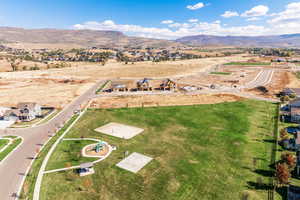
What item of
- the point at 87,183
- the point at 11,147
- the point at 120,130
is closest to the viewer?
the point at 87,183

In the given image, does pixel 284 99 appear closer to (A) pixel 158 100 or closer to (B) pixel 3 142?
(A) pixel 158 100

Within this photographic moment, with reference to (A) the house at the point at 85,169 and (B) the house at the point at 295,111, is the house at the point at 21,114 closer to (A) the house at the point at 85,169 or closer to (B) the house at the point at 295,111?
(A) the house at the point at 85,169

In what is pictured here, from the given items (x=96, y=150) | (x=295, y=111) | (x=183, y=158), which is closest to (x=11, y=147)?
(x=96, y=150)

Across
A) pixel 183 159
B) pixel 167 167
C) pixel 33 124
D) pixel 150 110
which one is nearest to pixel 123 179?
pixel 167 167

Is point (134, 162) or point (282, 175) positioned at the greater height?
point (282, 175)

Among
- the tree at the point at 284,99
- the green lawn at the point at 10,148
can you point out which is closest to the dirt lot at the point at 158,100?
the tree at the point at 284,99

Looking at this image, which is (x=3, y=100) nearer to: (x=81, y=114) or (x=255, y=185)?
(x=81, y=114)

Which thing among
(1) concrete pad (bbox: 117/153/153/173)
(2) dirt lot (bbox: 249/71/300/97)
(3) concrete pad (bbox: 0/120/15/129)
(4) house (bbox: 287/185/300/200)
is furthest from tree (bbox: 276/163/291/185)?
(3) concrete pad (bbox: 0/120/15/129)

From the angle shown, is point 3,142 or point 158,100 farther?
point 158,100
